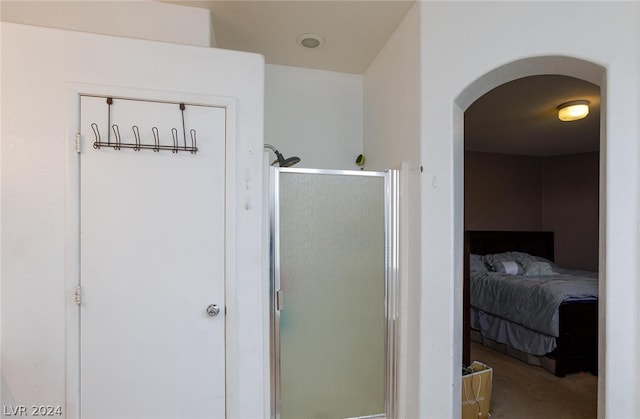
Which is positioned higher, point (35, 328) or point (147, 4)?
point (147, 4)

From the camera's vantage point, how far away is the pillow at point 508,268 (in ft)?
13.6

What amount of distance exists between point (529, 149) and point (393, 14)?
4.03m

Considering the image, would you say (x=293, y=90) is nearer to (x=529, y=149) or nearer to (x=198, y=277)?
(x=198, y=277)

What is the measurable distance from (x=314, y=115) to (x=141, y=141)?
4.52ft

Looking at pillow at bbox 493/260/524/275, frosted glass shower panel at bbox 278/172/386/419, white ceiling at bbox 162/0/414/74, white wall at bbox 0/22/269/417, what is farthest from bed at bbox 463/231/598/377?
white wall at bbox 0/22/269/417

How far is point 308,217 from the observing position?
1990 millimetres

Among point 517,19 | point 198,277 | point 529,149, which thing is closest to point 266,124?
point 198,277

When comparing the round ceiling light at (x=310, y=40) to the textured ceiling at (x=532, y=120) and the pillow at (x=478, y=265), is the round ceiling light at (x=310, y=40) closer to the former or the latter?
the textured ceiling at (x=532, y=120)

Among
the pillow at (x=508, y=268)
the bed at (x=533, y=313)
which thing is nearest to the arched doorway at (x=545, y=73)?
the bed at (x=533, y=313)

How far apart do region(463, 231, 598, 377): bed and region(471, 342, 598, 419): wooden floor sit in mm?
143

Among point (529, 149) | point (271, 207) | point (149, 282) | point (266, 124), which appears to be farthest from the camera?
point (529, 149)

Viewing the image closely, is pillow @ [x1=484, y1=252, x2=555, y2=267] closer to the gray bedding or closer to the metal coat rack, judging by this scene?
the gray bedding

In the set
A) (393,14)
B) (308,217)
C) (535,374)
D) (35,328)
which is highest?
(393,14)

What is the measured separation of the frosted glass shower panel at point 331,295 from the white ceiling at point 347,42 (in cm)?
98
